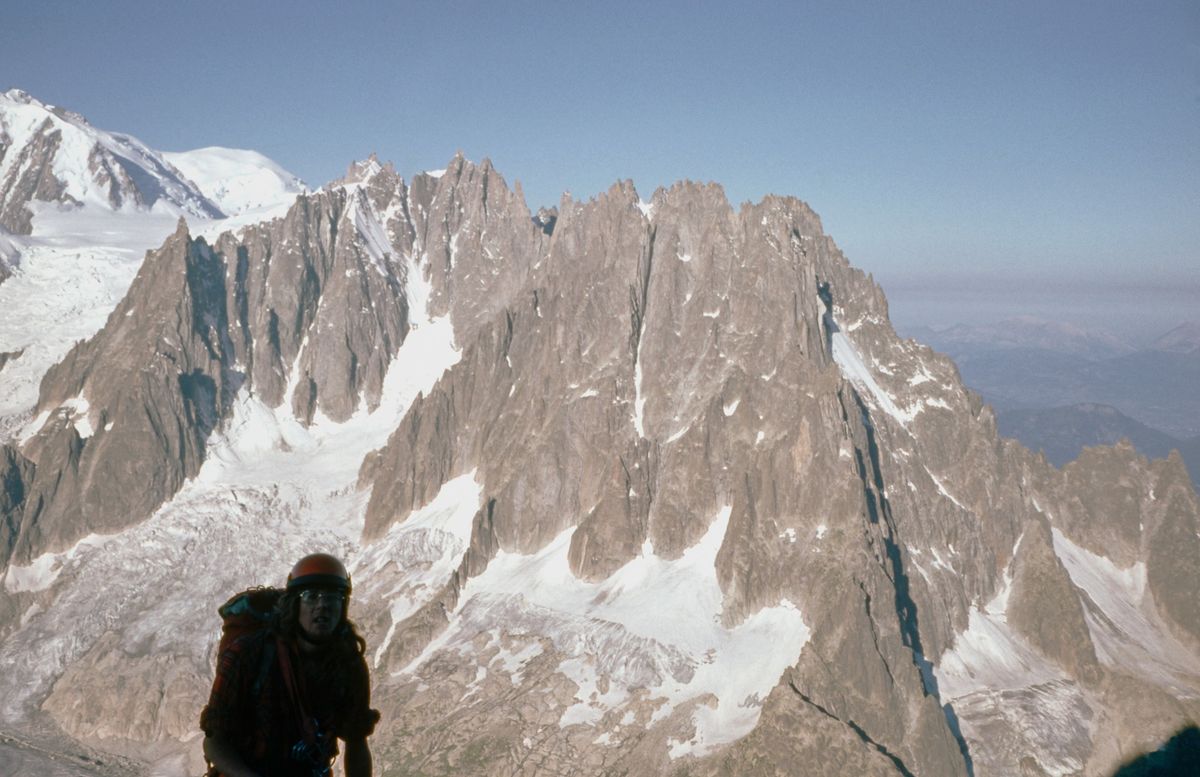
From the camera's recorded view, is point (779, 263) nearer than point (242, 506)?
Yes

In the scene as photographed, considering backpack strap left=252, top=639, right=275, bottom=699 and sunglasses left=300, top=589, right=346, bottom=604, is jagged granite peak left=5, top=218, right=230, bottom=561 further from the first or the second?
sunglasses left=300, top=589, right=346, bottom=604

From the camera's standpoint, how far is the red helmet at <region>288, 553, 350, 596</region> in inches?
332

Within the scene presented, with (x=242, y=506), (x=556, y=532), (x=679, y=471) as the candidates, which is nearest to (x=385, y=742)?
(x=556, y=532)

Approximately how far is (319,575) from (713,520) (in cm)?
14096

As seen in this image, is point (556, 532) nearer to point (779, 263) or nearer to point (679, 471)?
point (679, 471)

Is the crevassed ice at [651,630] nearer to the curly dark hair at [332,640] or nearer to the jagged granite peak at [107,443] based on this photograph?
the jagged granite peak at [107,443]

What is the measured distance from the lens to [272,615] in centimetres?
888

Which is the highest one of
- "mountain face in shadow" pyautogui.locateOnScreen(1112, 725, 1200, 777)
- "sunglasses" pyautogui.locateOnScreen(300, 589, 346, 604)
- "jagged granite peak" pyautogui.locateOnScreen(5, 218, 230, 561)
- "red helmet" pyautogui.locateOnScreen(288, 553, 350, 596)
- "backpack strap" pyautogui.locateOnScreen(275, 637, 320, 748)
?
"red helmet" pyautogui.locateOnScreen(288, 553, 350, 596)

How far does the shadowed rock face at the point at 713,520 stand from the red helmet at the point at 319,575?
9722 centimetres

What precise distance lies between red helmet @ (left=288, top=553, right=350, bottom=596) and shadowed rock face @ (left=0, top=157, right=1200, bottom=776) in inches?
3828

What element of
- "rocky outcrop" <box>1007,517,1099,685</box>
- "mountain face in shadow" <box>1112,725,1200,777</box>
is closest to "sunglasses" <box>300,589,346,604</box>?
"mountain face in shadow" <box>1112,725,1200,777</box>

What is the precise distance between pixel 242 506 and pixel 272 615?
190707 mm

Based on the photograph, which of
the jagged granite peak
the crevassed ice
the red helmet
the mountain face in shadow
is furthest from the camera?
the jagged granite peak

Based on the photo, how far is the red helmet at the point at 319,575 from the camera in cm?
844
